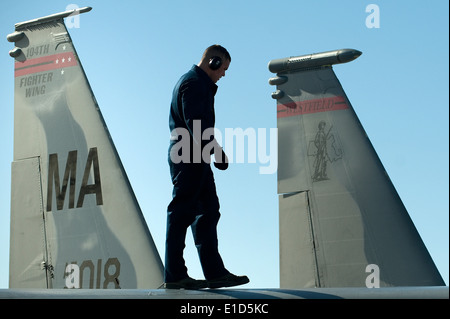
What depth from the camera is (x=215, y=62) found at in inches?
216

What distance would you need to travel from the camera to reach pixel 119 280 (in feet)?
37.8

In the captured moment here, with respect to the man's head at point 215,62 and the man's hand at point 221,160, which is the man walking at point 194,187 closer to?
the man's hand at point 221,160

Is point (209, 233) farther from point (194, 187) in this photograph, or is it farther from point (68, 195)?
point (68, 195)

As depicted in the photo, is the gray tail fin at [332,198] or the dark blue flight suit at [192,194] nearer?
the dark blue flight suit at [192,194]

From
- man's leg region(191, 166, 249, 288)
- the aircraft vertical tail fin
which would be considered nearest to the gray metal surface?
man's leg region(191, 166, 249, 288)

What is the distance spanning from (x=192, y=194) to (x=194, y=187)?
0.05 metres

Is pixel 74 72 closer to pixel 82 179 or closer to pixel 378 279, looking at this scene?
pixel 82 179

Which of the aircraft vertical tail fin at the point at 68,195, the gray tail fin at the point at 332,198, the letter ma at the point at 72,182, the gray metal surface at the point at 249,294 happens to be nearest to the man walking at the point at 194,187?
the gray metal surface at the point at 249,294

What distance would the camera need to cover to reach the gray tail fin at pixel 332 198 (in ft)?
38.3

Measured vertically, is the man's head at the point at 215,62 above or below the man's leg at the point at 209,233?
above

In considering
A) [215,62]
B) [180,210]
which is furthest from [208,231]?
[215,62]
